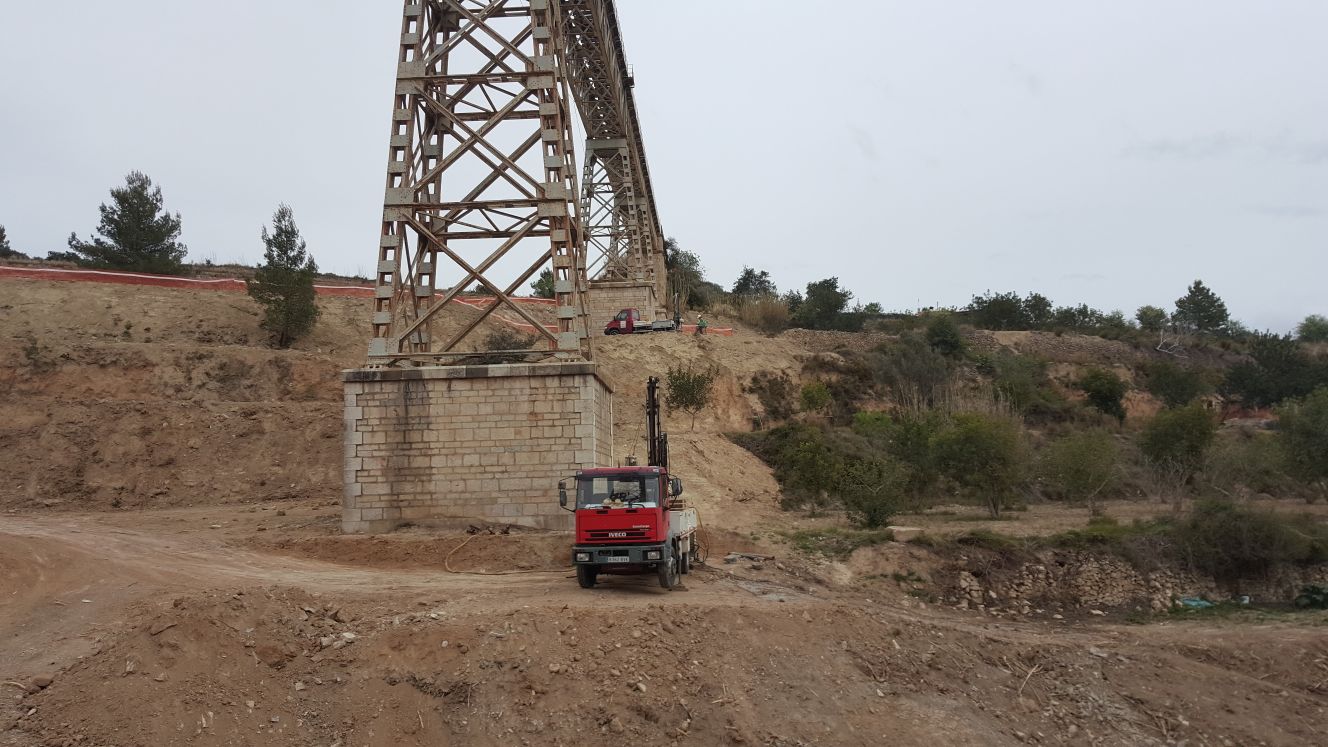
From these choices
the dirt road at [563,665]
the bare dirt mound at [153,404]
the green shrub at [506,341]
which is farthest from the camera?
the green shrub at [506,341]

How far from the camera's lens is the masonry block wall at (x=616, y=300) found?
1594 inches

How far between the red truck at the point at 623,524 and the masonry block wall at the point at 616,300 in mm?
27283

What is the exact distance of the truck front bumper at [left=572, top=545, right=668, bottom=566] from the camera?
41.2 feet

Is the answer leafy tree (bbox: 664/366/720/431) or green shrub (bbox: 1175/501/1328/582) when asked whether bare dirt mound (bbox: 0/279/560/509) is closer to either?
leafy tree (bbox: 664/366/720/431)

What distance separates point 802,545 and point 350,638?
10.9 meters

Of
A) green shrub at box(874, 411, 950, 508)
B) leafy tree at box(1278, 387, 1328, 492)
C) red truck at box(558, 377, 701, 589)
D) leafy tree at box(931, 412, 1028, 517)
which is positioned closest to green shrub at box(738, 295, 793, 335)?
green shrub at box(874, 411, 950, 508)

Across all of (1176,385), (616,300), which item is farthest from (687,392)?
(1176,385)

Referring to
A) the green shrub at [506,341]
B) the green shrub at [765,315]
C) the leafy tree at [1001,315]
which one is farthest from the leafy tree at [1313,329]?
the green shrub at [506,341]

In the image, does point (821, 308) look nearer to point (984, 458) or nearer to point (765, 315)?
point (765, 315)

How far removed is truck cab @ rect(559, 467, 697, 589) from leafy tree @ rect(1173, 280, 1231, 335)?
257 ft

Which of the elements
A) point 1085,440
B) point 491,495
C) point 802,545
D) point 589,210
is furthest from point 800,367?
point 491,495

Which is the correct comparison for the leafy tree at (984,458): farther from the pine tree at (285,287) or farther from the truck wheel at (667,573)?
the pine tree at (285,287)

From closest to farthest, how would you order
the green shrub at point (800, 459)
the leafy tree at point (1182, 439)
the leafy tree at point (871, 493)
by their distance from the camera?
the leafy tree at point (871, 493)
the green shrub at point (800, 459)
the leafy tree at point (1182, 439)

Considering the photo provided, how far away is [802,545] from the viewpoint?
18547 millimetres
